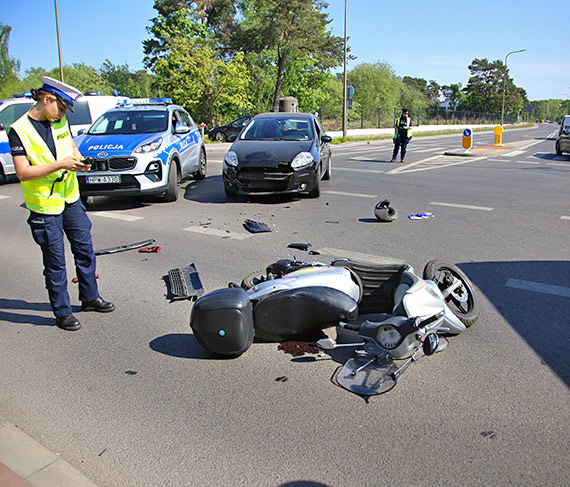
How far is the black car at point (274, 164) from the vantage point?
952 centimetres

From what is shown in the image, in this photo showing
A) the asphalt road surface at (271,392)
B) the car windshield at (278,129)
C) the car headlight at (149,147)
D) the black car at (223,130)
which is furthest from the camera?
the black car at (223,130)

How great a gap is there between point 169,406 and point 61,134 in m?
2.41

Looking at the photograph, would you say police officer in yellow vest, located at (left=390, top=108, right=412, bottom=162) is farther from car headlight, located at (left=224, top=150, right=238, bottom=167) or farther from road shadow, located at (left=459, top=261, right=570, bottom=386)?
road shadow, located at (left=459, top=261, right=570, bottom=386)

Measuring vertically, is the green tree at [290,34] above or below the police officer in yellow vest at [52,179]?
above

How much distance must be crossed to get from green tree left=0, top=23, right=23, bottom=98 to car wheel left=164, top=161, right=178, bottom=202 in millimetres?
45656

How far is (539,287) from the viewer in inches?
204

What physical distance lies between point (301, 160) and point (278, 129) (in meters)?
1.57

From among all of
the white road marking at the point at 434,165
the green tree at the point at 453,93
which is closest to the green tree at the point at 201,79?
the white road marking at the point at 434,165

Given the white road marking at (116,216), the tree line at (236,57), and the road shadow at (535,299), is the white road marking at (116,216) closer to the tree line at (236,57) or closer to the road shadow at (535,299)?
the road shadow at (535,299)

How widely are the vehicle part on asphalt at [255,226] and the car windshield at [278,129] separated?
313 centimetres

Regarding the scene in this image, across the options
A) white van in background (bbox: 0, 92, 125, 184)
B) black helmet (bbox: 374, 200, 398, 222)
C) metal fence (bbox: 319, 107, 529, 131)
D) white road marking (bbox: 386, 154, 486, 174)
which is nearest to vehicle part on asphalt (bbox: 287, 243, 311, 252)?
black helmet (bbox: 374, 200, 398, 222)

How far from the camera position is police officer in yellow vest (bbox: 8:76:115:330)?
3.97 meters

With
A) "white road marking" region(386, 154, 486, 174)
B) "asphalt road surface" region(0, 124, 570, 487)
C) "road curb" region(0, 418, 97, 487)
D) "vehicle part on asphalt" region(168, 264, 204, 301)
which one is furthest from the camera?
"white road marking" region(386, 154, 486, 174)

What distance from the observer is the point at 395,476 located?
8.43 ft
